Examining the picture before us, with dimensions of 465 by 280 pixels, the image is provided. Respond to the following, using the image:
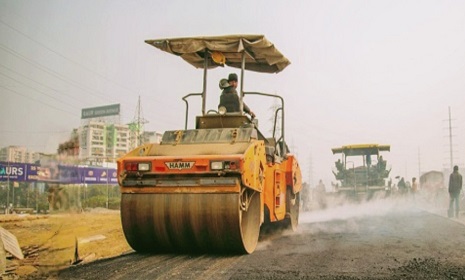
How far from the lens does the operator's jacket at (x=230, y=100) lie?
25.7 feet

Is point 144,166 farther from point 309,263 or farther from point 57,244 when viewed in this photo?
point 309,263

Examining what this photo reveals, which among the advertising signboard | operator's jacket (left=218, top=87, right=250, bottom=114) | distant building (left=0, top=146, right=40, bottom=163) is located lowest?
distant building (left=0, top=146, right=40, bottom=163)

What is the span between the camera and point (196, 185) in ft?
19.6

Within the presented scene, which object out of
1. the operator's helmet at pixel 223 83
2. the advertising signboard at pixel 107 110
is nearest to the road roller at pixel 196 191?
the operator's helmet at pixel 223 83

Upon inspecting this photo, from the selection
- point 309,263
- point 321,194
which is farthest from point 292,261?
point 321,194

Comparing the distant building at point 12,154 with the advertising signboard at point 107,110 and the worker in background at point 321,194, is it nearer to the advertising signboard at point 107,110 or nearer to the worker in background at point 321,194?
the worker in background at point 321,194

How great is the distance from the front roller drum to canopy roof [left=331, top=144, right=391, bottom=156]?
17.0m

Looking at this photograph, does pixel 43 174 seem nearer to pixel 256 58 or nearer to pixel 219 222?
pixel 219 222

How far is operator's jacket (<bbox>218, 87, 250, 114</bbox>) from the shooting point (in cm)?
783

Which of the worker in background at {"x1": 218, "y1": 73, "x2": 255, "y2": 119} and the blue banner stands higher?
the worker in background at {"x1": 218, "y1": 73, "x2": 255, "y2": 119}

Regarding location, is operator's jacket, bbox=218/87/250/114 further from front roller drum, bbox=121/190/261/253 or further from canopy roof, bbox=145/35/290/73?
front roller drum, bbox=121/190/261/253

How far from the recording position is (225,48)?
309 inches

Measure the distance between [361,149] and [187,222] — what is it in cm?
1794

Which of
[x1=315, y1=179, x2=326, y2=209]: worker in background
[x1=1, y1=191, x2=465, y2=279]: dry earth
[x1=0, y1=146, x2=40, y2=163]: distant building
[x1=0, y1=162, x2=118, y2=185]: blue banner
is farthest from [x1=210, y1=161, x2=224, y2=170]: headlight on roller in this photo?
[x1=315, y1=179, x2=326, y2=209]: worker in background
